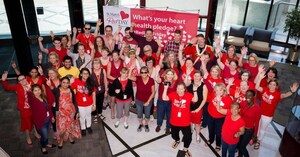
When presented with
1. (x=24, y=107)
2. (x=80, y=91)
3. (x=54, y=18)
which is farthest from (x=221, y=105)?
(x=54, y=18)

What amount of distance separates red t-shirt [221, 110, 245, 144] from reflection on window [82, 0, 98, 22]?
7.00m

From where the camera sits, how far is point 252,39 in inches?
368

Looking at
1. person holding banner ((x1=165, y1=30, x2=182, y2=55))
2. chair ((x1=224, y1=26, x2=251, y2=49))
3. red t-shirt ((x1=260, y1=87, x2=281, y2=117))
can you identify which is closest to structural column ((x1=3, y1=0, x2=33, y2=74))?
person holding banner ((x1=165, y1=30, x2=182, y2=55))

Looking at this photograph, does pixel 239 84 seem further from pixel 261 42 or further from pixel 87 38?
pixel 261 42

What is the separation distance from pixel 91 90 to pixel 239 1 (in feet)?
25.5

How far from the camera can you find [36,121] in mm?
4371

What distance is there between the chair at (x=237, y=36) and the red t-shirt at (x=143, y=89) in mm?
5244

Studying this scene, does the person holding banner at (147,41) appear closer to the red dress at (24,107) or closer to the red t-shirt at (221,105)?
the red t-shirt at (221,105)

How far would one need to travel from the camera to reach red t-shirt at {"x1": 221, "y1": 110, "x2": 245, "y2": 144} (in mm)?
4008

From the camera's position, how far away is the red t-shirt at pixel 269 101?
4.52 m

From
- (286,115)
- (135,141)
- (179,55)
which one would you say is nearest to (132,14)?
(179,55)

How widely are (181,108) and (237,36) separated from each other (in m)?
6.19

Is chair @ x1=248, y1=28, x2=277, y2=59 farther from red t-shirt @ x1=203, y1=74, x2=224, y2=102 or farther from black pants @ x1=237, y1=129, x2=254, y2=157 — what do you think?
black pants @ x1=237, y1=129, x2=254, y2=157

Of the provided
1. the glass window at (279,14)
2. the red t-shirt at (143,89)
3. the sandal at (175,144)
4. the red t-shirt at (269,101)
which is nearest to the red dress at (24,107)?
the red t-shirt at (143,89)
